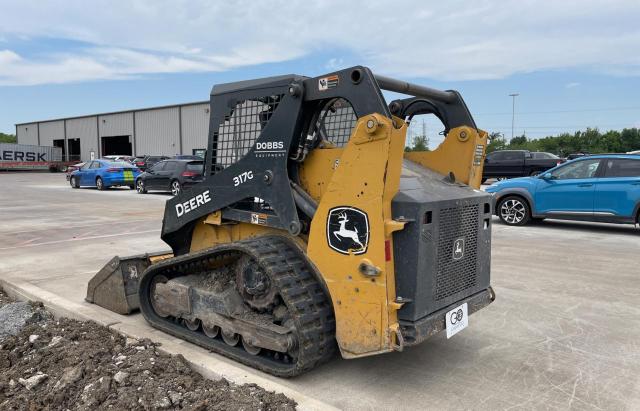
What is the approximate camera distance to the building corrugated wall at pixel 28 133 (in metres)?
66.3

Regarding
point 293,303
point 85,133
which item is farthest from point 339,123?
point 85,133

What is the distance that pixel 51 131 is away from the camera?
63.2m

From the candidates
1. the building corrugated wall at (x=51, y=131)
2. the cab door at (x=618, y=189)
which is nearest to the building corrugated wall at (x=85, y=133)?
the building corrugated wall at (x=51, y=131)

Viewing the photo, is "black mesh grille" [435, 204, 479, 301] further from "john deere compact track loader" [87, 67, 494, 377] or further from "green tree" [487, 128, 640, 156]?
"green tree" [487, 128, 640, 156]

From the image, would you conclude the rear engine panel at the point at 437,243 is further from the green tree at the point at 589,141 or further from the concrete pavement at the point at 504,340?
the green tree at the point at 589,141

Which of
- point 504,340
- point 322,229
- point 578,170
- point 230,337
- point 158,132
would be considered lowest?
point 504,340

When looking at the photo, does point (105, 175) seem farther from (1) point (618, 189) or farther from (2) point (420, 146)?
(2) point (420, 146)

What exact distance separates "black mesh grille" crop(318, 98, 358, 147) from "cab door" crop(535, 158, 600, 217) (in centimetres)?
809

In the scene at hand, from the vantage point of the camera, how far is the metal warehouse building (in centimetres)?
4481

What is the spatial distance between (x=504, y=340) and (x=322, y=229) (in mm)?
2119

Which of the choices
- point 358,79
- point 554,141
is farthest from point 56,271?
point 554,141

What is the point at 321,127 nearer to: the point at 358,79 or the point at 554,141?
the point at 358,79

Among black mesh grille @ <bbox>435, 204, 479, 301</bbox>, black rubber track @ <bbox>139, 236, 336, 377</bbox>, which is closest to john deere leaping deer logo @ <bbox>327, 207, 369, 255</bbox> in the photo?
black rubber track @ <bbox>139, 236, 336, 377</bbox>

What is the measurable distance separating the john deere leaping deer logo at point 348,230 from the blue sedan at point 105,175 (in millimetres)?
22083
